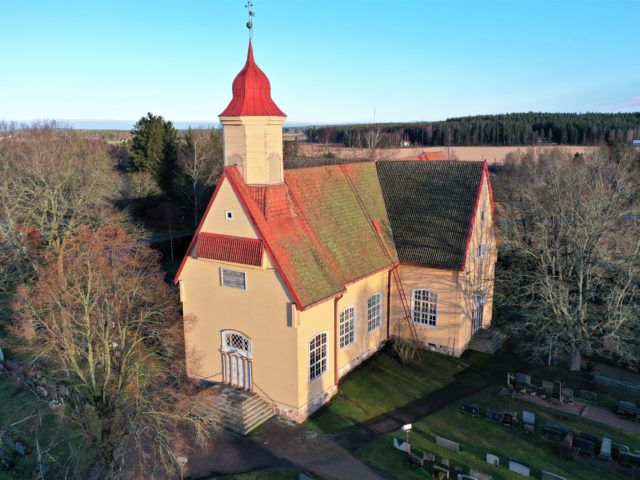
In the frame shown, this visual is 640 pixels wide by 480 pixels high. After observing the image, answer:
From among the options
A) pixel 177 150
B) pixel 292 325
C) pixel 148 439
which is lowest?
pixel 148 439

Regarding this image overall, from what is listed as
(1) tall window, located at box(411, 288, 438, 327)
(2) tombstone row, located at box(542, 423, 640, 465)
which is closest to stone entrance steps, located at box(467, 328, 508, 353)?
(1) tall window, located at box(411, 288, 438, 327)

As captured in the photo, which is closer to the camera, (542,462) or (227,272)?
(542,462)

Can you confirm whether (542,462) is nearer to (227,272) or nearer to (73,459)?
(227,272)

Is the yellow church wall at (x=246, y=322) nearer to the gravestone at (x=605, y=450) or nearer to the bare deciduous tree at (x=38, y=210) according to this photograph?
the bare deciduous tree at (x=38, y=210)

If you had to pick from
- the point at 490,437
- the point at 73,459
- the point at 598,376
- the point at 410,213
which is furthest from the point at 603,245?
the point at 73,459

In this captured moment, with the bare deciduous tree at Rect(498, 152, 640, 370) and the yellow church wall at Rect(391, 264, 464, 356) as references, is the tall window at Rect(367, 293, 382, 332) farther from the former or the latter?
the bare deciduous tree at Rect(498, 152, 640, 370)

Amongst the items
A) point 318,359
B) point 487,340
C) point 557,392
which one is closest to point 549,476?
point 557,392

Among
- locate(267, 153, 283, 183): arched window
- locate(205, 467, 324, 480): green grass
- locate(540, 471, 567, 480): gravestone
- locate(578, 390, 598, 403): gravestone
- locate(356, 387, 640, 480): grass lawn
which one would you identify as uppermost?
locate(267, 153, 283, 183): arched window
